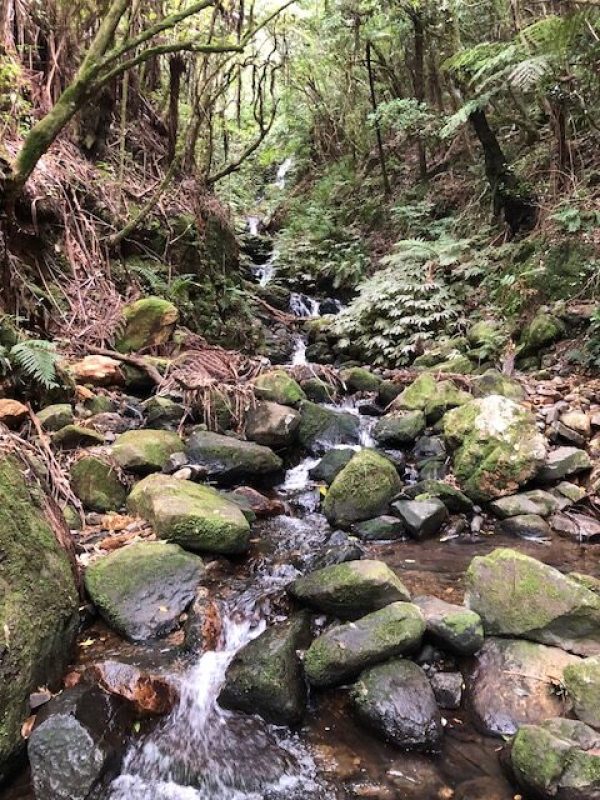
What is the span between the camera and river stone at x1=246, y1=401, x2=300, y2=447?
6258 millimetres

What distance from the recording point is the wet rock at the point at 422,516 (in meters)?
4.99

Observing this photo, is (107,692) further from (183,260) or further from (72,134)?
(72,134)

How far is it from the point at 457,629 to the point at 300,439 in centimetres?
356

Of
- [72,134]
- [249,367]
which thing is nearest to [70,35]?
[72,134]

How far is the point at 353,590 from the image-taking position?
141 inches

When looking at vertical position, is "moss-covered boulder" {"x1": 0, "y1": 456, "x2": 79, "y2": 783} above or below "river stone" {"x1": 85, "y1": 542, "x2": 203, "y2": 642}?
above

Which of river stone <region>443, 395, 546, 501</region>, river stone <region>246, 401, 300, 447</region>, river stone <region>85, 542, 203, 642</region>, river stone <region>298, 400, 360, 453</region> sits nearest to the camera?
river stone <region>85, 542, 203, 642</region>

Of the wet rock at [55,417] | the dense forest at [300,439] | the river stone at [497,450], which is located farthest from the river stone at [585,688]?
the wet rock at [55,417]

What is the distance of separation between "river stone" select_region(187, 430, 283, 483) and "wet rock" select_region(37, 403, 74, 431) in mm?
1151

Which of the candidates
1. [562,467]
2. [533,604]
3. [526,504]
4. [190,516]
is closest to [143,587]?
[190,516]

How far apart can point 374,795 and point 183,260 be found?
341 inches

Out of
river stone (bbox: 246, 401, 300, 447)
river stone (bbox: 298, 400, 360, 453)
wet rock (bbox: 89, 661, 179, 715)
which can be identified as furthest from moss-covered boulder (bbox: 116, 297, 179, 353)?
wet rock (bbox: 89, 661, 179, 715)

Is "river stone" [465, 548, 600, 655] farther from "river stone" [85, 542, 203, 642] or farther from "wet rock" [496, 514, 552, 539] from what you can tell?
"river stone" [85, 542, 203, 642]

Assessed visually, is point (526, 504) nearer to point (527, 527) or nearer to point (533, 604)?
point (527, 527)
